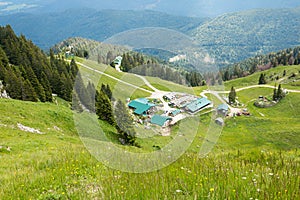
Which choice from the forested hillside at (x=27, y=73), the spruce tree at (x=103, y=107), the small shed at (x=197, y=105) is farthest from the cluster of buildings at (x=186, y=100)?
the forested hillside at (x=27, y=73)

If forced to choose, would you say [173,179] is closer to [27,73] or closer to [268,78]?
[27,73]

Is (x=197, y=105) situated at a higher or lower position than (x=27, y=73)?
higher

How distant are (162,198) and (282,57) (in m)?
215

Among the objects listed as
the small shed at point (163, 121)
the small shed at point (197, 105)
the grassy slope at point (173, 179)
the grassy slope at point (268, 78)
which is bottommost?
the grassy slope at point (268, 78)

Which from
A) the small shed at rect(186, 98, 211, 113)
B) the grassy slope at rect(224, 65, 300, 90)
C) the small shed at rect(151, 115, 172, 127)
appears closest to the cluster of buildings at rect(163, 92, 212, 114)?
the small shed at rect(186, 98, 211, 113)

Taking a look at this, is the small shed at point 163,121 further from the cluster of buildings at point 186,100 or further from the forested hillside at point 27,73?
the forested hillside at point 27,73

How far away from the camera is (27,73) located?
61.6 m

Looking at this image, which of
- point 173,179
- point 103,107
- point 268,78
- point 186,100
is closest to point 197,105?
point 186,100

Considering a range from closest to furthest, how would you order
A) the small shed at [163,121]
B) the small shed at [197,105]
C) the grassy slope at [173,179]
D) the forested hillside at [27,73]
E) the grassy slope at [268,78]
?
the grassy slope at [173,179] → the small shed at [197,105] → the small shed at [163,121] → the forested hillside at [27,73] → the grassy slope at [268,78]

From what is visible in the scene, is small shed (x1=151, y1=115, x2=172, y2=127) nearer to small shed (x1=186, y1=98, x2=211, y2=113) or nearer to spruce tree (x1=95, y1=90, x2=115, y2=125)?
small shed (x1=186, y1=98, x2=211, y2=113)

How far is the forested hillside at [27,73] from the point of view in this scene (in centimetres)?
5212

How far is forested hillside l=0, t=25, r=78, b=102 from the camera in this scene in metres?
52.1

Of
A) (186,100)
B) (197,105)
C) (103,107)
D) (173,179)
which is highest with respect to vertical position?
(173,179)

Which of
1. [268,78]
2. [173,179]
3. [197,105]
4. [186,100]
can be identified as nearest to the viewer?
[173,179]
